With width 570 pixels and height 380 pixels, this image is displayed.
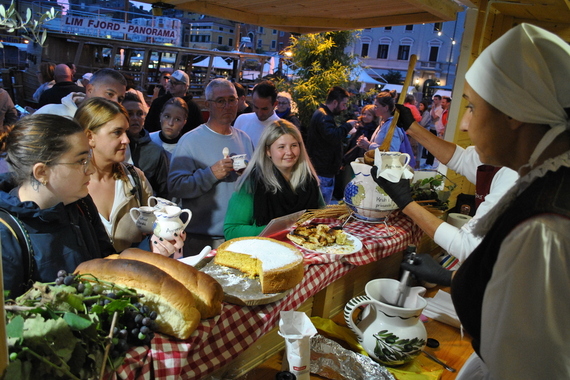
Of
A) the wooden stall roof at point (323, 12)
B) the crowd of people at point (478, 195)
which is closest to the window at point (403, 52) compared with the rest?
the wooden stall roof at point (323, 12)

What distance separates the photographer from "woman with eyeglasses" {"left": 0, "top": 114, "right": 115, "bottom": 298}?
4.88 feet

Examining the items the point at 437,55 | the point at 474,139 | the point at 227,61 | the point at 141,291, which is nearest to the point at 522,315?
the point at 474,139

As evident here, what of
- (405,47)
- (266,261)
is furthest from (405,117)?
(405,47)

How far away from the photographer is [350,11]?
11.6ft

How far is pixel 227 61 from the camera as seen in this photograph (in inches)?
643

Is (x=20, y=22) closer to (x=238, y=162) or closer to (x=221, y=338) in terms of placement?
(x=221, y=338)

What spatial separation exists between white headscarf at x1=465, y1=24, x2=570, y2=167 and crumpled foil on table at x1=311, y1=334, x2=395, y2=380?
108 centimetres

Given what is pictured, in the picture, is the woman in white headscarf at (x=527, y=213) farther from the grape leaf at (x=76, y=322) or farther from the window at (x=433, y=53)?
the window at (x=433, y=53)

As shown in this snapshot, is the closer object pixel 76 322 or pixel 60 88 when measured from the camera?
pixel 76 322

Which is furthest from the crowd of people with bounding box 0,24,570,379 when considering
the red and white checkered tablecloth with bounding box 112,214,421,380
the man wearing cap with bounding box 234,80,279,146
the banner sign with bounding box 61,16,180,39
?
the banner sign with bounding box 61,16,180,39

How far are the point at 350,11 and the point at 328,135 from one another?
2.91 m

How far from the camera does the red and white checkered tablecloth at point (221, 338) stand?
3.90 ft

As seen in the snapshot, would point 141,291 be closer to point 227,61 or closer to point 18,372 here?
point 18,372

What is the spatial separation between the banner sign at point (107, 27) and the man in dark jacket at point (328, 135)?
1007cm
